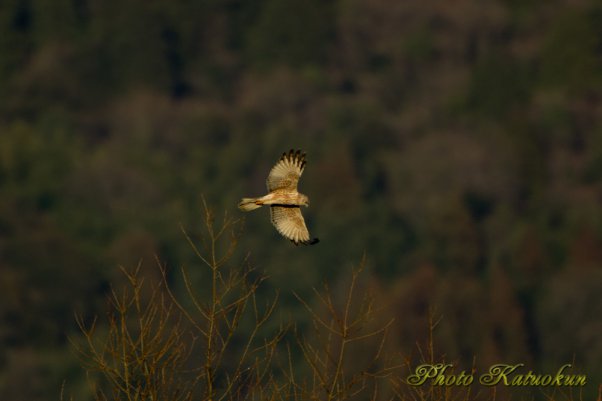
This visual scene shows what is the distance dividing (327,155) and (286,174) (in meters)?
82.1

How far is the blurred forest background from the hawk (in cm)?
3817

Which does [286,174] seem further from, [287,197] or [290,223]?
[290,223]

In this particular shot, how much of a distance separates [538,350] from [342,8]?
58625 mm

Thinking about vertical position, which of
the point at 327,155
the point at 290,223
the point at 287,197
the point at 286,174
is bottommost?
the point at 290,223

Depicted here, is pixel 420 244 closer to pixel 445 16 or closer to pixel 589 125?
pixel 589 125

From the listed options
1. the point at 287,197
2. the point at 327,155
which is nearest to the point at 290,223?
the point at 287,197

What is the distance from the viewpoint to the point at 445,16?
121m

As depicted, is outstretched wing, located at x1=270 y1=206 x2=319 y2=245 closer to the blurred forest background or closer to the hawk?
the hawk

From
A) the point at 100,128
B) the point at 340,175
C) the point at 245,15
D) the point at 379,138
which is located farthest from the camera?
the point at 245,15

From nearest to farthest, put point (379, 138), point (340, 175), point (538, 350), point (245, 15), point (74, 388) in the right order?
point (74, 388) < point (538, 350) < point (340, 175) < point (379, 138) < point (245, 15)

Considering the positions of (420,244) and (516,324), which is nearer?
(516,324)

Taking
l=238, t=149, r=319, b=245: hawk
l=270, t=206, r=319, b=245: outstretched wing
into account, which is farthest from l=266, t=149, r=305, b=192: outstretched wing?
l=270, t=206, r=319, b=245: outstretched wing

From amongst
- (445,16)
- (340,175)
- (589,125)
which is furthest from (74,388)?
(445,16)

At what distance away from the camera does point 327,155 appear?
98.8m
